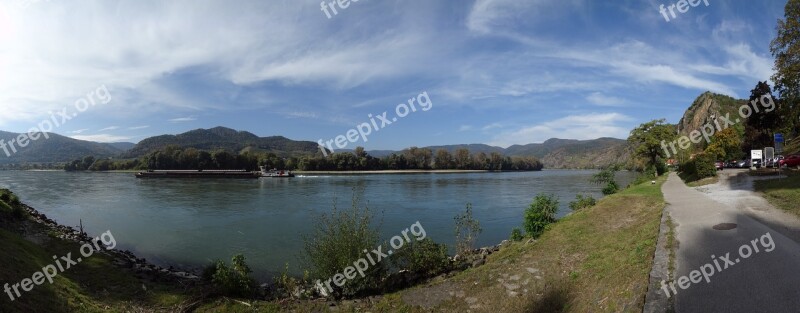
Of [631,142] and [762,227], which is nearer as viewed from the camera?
[762,227]

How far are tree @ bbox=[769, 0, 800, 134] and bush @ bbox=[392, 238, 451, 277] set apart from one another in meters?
16.6

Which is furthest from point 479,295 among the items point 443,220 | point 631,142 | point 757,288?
point 631,142

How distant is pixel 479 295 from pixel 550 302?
164 centimetres

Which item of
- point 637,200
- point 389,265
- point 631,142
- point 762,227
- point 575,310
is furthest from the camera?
point 631,142

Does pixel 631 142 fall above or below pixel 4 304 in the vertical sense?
above

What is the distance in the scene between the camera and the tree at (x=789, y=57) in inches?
604

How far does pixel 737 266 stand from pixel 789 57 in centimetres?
1467

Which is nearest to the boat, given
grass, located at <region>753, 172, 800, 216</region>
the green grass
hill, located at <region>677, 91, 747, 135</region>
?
the green grass

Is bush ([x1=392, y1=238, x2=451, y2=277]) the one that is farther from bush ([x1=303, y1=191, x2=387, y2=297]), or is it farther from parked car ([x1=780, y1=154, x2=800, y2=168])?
parked car ([x1=780, y1=154, x2=800, y2=168])

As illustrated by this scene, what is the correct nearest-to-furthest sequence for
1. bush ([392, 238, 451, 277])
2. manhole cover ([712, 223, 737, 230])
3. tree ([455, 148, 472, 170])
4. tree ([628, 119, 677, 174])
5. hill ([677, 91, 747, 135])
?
1. manhole cover ([712, 223, 737, 230])
2. bush ([392, 238, 451, 277])
3. tree ([628, 119, 677, 174])
4. hill ([677, 91, 747, 135])
5. tree ([455, 148, 472, 170])

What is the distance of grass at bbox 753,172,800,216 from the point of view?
12.5 meters

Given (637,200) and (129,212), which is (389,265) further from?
(129,212)

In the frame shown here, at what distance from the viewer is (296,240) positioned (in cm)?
1977

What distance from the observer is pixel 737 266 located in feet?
22.7
